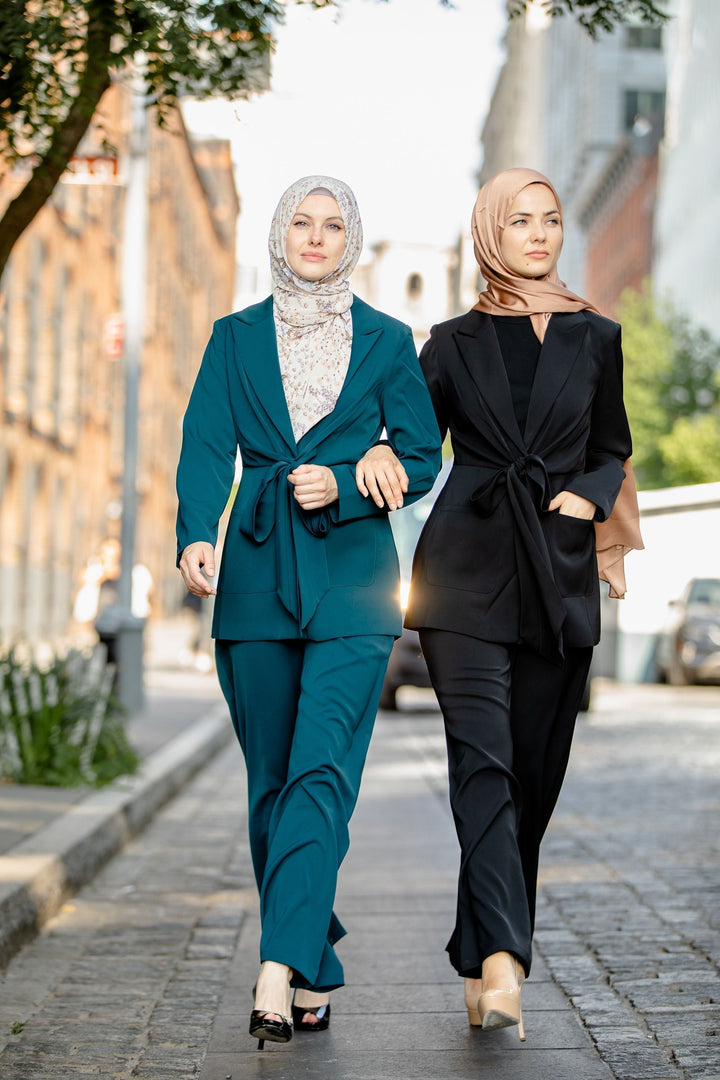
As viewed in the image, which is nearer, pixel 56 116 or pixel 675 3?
pixel 56 116

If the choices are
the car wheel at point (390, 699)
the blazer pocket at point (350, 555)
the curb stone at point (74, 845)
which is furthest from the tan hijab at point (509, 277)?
the car wheel at point (390, 699)

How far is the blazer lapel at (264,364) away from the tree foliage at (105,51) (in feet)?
5.98

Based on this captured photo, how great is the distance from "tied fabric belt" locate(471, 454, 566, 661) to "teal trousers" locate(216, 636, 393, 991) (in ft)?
1.17

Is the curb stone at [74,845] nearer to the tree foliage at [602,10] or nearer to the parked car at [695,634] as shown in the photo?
the tree foliage at [602,10]

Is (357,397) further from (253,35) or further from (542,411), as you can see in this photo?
(253,35)

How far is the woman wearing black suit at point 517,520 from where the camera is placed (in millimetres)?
4180

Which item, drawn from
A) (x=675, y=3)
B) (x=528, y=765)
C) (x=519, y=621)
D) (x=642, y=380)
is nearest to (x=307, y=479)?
(x=519, y=621)

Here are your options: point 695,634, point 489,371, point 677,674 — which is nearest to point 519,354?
point 489,371

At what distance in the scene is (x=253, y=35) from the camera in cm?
638

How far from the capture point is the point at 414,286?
124125 mm

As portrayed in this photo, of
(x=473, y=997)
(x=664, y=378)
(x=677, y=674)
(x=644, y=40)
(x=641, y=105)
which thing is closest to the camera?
(x=473, y=997)

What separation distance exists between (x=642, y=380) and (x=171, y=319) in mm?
18211

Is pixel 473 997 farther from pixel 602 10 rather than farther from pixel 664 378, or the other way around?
pixel 664 378

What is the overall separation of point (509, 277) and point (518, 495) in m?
0.56
